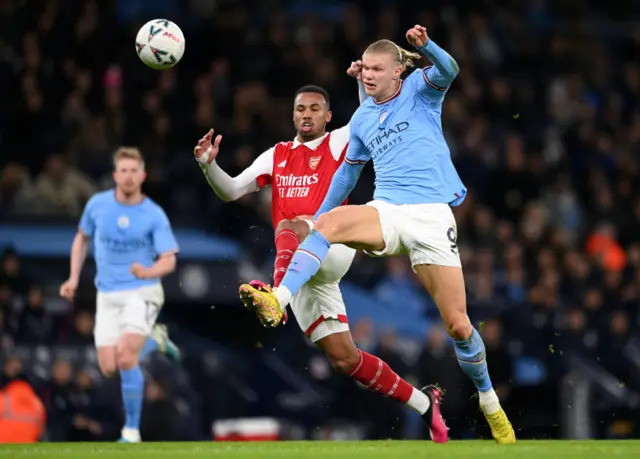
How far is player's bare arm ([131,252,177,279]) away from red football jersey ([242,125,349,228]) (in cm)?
215

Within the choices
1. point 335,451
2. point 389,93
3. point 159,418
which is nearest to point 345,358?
point 335,451

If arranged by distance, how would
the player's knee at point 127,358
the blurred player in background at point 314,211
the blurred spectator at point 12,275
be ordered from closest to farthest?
the blurred player in background at point 314,211
the player's knee at point 127,358
the blurred spectator at point 12,275

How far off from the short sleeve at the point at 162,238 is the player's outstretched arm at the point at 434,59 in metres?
4.04

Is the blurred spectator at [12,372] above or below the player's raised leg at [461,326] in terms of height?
below

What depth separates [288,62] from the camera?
18172 mm

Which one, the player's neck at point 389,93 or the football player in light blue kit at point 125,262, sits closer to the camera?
the player's neck at point 389,93

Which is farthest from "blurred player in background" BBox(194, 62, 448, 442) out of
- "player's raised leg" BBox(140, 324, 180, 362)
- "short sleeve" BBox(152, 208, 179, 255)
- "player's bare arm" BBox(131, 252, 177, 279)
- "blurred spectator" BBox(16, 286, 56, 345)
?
"blurred spectator" BBox(16, 286, 56, 345)

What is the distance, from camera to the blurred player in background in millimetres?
9398

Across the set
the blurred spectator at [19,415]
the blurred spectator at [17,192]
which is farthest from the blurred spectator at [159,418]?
the blurred spectator at [17,192]

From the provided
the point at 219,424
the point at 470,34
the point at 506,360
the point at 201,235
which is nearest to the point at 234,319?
the point at 201,235

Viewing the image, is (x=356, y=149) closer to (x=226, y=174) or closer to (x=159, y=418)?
(x=226, y=174)

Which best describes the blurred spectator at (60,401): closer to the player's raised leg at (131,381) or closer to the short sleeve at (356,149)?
the player's raised leg at (131,381)

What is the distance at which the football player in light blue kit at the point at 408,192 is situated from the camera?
8.27 meters

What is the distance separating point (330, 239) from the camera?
8.22 m
